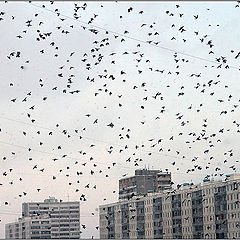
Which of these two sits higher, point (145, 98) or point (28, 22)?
point (28, 22)

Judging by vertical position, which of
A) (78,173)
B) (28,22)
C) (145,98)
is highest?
(28,22)

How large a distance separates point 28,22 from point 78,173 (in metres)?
19.8

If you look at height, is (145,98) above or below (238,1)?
below

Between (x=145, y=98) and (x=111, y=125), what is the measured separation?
379 centimetres

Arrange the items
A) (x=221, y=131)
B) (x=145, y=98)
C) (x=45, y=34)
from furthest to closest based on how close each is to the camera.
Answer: (x=221, y=131) < (x=145, y=98) < (x=45, y=34)

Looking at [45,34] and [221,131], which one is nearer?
[45,34]

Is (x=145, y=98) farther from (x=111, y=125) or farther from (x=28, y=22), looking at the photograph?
(x=28, y=22)

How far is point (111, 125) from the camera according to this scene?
6925 cm

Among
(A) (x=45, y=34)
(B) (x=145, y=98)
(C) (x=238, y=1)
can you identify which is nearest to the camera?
(A) (x=45, y=34)

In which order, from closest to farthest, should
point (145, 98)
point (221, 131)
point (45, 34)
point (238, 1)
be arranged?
point (45, 34) < point (238, 1) < point (145, 98) < point (221, 131)

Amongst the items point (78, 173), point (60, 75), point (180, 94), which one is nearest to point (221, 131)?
point (180, 94)

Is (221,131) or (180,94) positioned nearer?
(180,94)

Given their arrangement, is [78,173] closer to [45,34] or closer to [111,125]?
[111,125]

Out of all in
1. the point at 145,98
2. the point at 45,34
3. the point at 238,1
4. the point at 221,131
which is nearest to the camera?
the point at 45,34
